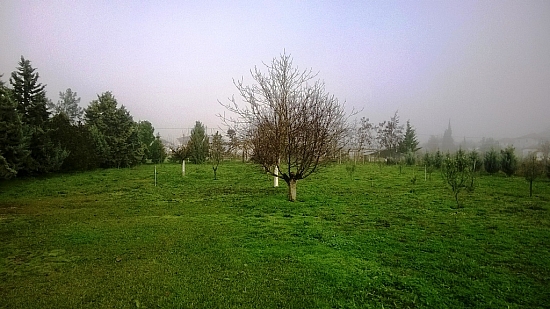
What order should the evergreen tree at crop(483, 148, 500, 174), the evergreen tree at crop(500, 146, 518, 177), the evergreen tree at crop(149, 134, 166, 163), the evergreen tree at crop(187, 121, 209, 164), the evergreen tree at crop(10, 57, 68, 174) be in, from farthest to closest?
1. the evergreen tree at crop(149, 134, 166, 163)
2. the evergreen tree at crop(187, 121, 209, 164)
3. the evergreen tree at crop(483, 148, 500, 174)
4. the evergreen tree at crop(500, 146, 518, 177)
5. the evergreen tree at crop(10, 57, 68, 174)

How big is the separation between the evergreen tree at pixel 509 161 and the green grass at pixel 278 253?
1044 centimetres

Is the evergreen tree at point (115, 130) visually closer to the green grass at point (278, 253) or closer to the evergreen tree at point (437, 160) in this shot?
the green grass at point (278, 253)

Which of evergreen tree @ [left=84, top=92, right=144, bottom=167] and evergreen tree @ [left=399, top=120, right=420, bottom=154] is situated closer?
evergreen tree @ [left=84, top=92, right=144, bottom=167]

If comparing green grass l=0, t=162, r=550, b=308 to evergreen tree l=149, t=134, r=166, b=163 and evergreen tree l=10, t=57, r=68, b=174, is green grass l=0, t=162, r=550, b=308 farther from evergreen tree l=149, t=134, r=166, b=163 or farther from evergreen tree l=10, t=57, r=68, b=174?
evergreen tree l=149, t=134, r=166, b=163

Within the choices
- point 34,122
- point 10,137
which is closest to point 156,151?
point 34,122

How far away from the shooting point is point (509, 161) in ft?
60.4

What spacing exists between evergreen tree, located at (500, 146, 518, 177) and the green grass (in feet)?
34.3

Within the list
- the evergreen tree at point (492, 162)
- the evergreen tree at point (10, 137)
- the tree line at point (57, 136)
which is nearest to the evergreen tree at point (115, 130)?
the tree line at point (57, 136)

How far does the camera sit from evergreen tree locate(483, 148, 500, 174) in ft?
62.8

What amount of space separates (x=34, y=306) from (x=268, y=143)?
6.95 m

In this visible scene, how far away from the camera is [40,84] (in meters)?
18.5

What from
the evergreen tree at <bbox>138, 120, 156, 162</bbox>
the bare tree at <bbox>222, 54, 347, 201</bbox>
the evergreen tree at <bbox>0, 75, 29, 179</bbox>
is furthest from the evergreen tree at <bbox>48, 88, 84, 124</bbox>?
the bare tree at <bbox>222, 54, 347, 201</bbox>

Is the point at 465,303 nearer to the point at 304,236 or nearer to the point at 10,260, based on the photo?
the point at 304,236

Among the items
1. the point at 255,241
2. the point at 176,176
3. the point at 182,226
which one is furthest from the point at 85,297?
the point at 176,176
